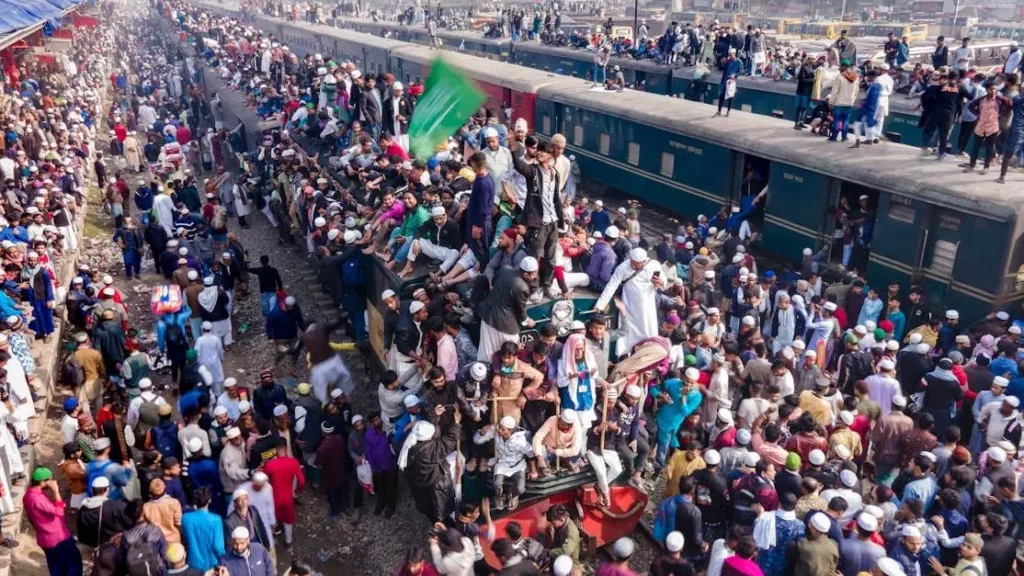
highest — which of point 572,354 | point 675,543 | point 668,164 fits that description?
point 572,354

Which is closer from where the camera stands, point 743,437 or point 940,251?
point 743,437

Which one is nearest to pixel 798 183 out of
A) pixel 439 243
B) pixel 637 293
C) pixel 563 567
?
pixel 637 293

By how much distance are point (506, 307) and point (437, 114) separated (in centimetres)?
798

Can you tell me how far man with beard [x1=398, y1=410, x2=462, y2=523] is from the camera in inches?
266

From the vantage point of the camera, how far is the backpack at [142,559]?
5.96 metres

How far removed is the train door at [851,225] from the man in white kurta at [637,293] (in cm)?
568

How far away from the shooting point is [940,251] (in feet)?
34.4

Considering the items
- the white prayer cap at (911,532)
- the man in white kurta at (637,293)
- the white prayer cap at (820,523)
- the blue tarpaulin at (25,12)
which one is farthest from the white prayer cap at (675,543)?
the blue tarpaulin at (25,12)

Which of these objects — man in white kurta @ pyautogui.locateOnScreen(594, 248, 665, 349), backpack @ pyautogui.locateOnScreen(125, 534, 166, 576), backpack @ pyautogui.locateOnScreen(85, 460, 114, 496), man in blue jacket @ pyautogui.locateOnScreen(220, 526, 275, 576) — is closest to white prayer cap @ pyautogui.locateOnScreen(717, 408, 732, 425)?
man in white kurta @ pyautogui.locateOnScreen(594, 248, 665, 349)

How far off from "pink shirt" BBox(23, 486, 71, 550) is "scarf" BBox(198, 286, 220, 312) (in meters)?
4.62

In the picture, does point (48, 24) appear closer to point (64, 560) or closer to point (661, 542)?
point (64, 560)

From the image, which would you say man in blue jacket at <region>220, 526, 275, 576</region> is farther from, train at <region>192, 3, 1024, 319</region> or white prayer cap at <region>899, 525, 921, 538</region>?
train at <region>192, 3, 1024, 319</region>

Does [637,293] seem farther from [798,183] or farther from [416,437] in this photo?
[798,183]

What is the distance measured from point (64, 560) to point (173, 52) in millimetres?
42124
